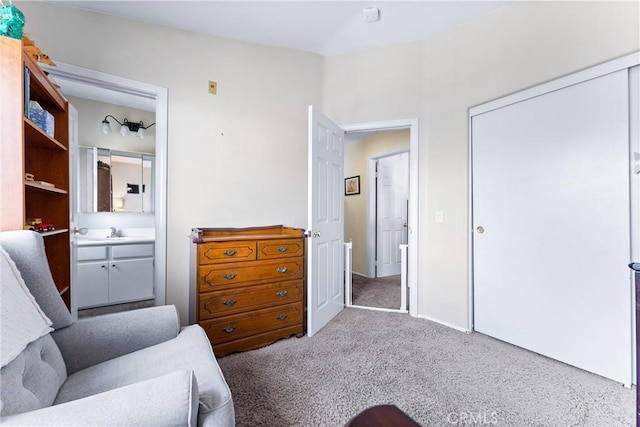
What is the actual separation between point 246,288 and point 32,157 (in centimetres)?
164

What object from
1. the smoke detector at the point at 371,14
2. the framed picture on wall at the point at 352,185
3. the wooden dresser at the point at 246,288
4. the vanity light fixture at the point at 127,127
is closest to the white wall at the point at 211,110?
the wooden dresser at the point at 246,288

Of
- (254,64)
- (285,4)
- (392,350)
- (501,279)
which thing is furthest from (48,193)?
(501,279)

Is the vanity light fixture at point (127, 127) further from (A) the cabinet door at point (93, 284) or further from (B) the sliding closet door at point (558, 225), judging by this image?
(B) the sliding closet door at point (558, 225)

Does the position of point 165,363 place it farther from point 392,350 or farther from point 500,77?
point 500,77

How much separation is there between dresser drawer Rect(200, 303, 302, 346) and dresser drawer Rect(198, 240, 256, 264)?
1.40 feet

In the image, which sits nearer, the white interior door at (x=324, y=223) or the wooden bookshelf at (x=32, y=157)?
the wooden bookshelf at (x=32, y=157)

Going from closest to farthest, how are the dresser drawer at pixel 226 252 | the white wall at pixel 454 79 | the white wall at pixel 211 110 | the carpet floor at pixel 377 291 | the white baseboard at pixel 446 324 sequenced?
the white wall at pixel 454 79
the dresser drawer at pixel 226 252
the white wall at pixel 211 110
the white baseboard at pixel 446 324
the carpet floor at pixel 377 291

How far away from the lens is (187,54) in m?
2.40

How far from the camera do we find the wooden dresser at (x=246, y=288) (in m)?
1.94

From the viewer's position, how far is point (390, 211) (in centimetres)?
456

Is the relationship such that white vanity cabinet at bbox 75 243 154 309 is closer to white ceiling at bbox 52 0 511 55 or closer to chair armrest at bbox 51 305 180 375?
chair armrest at bbox 51 305 180 375

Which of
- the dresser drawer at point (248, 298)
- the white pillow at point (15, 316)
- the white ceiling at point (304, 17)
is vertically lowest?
the dresser drawer at point (248, 298)

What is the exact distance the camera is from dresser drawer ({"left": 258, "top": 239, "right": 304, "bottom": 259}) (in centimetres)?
214

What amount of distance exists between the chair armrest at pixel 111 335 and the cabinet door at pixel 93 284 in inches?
80.5
